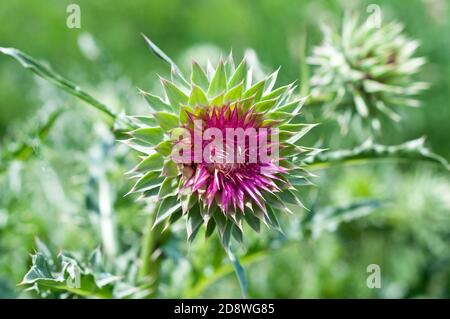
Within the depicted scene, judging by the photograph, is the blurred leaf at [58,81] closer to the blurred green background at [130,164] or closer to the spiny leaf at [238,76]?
the blurred green background at [130,164]

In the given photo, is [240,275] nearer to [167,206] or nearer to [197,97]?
[167,206]

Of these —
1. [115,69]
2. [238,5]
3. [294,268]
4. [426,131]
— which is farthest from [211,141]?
[238,5]

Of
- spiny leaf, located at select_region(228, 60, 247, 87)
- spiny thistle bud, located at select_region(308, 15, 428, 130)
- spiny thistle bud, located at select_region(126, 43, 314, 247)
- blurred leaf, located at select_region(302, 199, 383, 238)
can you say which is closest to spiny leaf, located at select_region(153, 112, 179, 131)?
spiny thistle bud, located at select_region(126, 43, 314, 247)

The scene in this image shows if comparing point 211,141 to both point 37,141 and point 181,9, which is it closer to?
point 37,141

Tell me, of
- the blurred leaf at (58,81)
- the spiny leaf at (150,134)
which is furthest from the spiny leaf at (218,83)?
the blurred leaf at (58,81)

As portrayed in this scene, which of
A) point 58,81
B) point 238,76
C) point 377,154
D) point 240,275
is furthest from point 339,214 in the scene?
point 58,81

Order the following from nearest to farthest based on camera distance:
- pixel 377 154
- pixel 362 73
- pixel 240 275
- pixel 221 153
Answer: pixel 221 153
pixel 240 275
pixel 377 154
pixel 362 73
